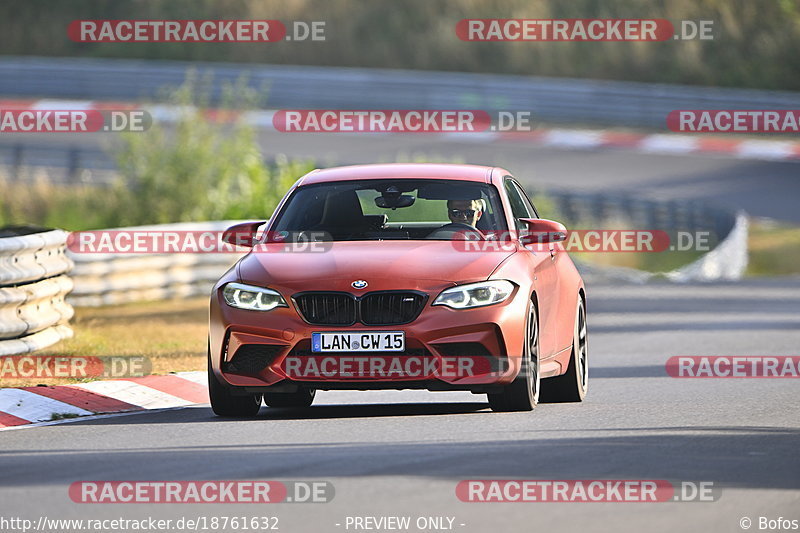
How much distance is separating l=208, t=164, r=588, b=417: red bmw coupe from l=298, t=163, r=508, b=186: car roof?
0.65ft

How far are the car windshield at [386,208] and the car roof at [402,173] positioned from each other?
0.04 metres

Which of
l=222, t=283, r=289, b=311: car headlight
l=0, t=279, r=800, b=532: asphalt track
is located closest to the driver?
l=0, t=279, r=800, b=532: asphalt track

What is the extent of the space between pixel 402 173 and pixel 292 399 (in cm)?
168

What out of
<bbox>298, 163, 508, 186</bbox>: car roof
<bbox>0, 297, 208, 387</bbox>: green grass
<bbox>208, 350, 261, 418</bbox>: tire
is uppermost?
<bbox>298, 163, 508, 186</bbox>: car roof

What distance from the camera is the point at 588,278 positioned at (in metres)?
25.9

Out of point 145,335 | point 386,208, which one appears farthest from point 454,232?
point 145,335

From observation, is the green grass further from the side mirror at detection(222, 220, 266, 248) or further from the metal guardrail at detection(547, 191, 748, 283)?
the metal guardrail at detection(547, 191, 748, 283)

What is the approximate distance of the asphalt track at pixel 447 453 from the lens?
7090 millimetres

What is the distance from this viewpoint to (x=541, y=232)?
36.7 feet

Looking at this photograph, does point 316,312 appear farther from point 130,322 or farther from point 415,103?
point 415,103

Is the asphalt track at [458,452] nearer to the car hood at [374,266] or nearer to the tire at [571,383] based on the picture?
the tire at [571,383]

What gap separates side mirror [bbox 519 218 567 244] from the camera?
11.2m

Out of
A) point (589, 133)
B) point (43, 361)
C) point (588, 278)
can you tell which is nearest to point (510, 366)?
point (43, 361)

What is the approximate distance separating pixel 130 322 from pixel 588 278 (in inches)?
378
